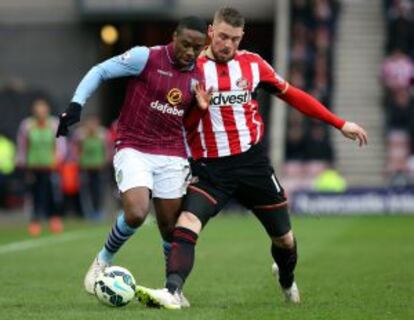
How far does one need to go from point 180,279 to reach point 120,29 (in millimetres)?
22725

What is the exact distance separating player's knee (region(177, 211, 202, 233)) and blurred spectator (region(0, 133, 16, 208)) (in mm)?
16541

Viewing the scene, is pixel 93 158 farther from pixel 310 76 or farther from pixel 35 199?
pixel 310 76

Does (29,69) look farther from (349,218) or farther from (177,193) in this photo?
(177,193)

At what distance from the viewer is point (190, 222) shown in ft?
31.7

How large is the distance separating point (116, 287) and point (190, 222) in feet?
2.31

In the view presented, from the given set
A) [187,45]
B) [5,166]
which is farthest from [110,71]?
[5,166]

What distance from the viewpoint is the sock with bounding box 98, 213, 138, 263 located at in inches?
404

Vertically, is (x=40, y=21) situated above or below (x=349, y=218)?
above

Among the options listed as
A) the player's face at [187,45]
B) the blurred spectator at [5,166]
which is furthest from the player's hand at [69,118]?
the blurred spectator at [5,166]

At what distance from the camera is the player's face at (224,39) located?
9672 millimetres

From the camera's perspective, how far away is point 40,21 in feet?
99.2

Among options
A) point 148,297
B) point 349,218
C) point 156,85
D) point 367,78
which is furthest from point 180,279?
point 367,78

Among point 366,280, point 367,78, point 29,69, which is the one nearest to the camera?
point 366,280

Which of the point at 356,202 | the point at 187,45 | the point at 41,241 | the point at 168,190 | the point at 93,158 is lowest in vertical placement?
the point at 356,202
